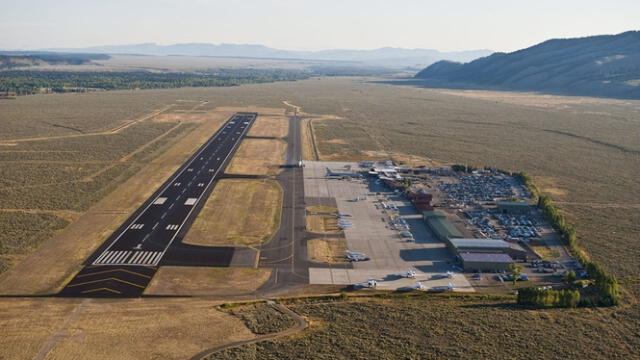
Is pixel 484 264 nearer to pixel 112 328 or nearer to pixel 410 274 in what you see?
pixel 410 274

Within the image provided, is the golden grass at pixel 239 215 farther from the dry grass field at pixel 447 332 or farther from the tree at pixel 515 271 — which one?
the tree at pixel 515 271

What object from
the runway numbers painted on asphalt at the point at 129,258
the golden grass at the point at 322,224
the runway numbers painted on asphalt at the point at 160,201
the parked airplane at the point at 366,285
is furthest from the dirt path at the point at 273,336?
the runway numbers painted on asphalt at the point at 160,201

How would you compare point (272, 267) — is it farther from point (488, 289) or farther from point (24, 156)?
point (24, 156)

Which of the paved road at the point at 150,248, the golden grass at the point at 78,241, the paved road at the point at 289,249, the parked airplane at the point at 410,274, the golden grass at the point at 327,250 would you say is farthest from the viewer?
the golden grass at the point at 327,250

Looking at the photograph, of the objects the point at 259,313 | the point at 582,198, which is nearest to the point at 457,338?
the point at 259,313

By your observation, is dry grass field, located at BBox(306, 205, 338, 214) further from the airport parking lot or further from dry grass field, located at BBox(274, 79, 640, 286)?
dry grass field, located at BBox(274, 79, 640, 286)
